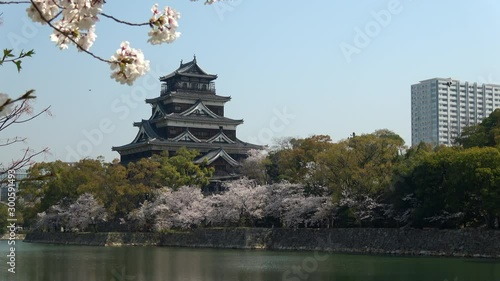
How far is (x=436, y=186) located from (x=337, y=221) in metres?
6.87

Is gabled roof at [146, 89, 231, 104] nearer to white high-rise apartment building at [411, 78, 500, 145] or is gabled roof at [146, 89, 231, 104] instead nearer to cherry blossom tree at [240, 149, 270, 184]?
cherry blossom tree at [240, 149, 270, 184]

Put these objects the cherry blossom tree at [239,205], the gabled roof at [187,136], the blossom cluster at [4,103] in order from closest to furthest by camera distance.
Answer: the blossom cluster at [4,103] → the cherry blossom tree at [239,205] → the gabled roof at [187,136]

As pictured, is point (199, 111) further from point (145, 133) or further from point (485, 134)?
point (485, 134)

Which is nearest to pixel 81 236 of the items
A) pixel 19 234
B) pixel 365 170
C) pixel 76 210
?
pixel 76 210

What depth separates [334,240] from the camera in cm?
2883

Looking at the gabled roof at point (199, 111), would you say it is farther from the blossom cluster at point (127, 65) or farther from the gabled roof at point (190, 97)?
the blossom cluster at point (127, 65)

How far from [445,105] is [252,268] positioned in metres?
63.8

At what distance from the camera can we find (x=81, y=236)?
39.9m

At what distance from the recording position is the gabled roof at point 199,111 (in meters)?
48.0

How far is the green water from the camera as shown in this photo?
18375mm

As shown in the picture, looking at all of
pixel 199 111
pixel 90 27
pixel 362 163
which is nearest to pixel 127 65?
pixel 90 27

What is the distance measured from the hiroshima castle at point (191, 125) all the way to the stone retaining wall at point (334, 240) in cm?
905

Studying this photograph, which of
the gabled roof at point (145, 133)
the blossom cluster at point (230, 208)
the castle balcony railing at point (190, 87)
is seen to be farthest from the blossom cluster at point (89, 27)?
the castle balcony railing at point (190, 87)

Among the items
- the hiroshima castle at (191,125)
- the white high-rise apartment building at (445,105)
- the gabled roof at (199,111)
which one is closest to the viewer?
the hiroshima castle at (191,125)
